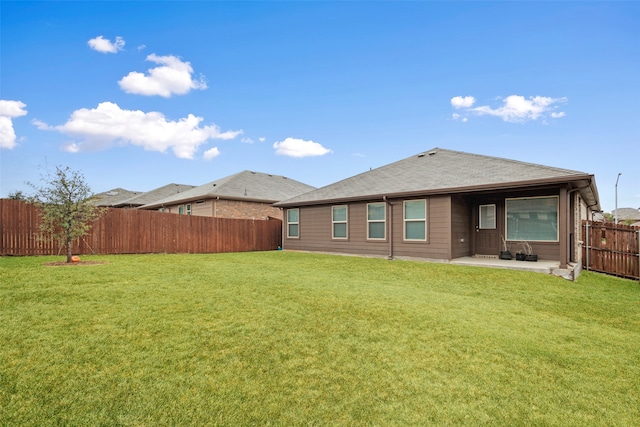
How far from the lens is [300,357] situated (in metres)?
3.48

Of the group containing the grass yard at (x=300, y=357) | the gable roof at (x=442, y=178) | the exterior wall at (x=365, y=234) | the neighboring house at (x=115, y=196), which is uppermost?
the neighboring house at (x=115, y=196)

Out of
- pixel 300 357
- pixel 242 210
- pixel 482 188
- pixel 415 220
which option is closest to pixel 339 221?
pixel 415 220

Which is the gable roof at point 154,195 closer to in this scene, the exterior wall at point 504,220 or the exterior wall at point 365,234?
the exterior wall at point 365,234

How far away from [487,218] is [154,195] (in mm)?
28977

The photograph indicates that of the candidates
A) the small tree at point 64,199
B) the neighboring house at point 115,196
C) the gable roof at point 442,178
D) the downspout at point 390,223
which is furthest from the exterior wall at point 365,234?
the neighboring house at point 115,196

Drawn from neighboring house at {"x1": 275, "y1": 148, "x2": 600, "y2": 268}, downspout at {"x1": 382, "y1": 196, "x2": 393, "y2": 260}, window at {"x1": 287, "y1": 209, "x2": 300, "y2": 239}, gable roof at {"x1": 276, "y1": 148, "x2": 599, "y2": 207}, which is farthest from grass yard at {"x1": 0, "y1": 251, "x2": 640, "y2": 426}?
window at {"x1": 287, "y1": 209, "x2": 300, "y2": 239}

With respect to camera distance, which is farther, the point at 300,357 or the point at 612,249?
the point at 612,249

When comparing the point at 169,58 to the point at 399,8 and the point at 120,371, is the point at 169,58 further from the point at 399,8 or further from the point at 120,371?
the point at 120,371

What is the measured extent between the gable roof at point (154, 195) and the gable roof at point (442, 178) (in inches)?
747

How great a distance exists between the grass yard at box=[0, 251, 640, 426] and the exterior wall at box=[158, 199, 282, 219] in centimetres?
1403

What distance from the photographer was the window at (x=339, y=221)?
1443 centimetres

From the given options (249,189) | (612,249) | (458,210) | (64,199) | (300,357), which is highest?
(249,189)

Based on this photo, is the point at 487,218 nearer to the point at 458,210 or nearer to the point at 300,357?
the point at 458,210

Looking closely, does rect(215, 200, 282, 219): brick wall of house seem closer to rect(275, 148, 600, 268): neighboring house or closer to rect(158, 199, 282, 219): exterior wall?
rect(158, 199, 282, 219): exterior wall
